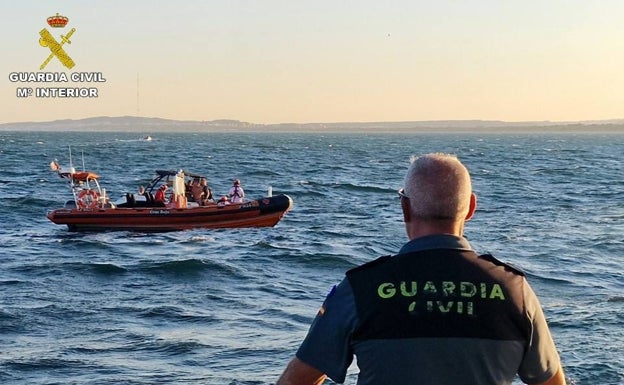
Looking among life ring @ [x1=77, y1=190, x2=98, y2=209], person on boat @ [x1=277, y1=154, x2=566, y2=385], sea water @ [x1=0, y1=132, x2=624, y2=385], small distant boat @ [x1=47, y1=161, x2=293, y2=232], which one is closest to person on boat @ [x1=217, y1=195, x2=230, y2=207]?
small distant boat @ [x1=47, y1=161, x2=293, y2=232]

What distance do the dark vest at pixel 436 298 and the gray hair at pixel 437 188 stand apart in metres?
0.14

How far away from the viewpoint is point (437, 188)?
2.85 meters

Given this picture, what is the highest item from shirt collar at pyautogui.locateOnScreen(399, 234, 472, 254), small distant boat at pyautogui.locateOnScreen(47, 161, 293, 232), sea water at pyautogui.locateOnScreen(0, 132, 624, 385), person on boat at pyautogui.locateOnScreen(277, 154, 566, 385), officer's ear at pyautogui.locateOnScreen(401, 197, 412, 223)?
officer's ear at pyautogui.locateOnScreen(401, 197, 412, 223)

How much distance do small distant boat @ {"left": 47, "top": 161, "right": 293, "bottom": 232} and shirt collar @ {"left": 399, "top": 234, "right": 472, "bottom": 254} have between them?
23.9 meters

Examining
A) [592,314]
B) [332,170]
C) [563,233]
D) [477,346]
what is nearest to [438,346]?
[477,346]

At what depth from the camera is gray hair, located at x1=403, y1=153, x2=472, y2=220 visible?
2.85 metres

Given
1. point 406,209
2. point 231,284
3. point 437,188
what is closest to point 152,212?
point 231,284

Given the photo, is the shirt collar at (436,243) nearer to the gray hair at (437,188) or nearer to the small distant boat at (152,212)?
the gray hair at (437,188)

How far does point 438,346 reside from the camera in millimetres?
2748

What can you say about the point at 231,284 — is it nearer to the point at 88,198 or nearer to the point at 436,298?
the point at 88,198

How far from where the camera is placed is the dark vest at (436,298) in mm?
2727

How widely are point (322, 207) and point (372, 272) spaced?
34.5 meters

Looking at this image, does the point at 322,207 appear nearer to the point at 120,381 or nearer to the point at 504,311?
the point at 120,381

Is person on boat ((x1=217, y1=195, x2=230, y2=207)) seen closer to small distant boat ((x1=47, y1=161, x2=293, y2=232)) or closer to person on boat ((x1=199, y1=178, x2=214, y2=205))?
small distant boat ((x1=47, y1=161, x2=293, y2=232))
